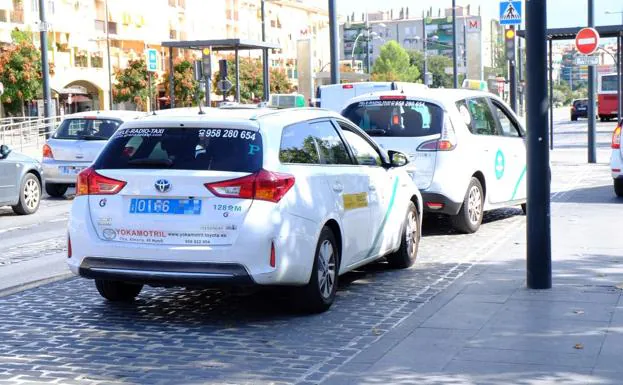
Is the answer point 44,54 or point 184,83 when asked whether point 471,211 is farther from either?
point 184,83

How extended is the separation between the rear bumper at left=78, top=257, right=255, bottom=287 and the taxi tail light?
17.8ft

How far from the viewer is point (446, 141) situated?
493 inches

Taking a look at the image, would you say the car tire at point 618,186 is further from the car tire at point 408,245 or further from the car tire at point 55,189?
the car tire at point 55,189

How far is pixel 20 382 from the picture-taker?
246 inches

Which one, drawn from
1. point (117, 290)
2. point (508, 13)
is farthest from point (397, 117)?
point (508, 13)

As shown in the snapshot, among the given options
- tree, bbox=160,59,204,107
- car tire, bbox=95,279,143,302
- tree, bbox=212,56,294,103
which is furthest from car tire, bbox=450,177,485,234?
tree, bbox=212,56,294,103

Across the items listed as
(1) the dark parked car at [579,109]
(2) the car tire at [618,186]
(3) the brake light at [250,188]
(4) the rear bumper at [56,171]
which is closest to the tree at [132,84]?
(1) the dark parked car at [579,109]

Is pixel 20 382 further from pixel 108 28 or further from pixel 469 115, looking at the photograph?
pixel 108 28

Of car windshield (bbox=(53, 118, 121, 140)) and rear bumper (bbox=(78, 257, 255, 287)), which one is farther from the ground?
car windshield (bbox=(53, 118, 121, 140))

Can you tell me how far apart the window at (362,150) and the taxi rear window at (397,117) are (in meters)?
2.92

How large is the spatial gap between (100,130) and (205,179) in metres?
13.8

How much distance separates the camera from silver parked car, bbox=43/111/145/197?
813 inches

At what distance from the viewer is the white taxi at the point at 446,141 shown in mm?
12531

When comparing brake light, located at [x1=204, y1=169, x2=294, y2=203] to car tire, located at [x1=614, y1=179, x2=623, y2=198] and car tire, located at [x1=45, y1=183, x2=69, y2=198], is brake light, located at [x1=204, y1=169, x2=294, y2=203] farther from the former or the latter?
car tire, located at [x1=45, y1=183, x2=69, y2=198]
